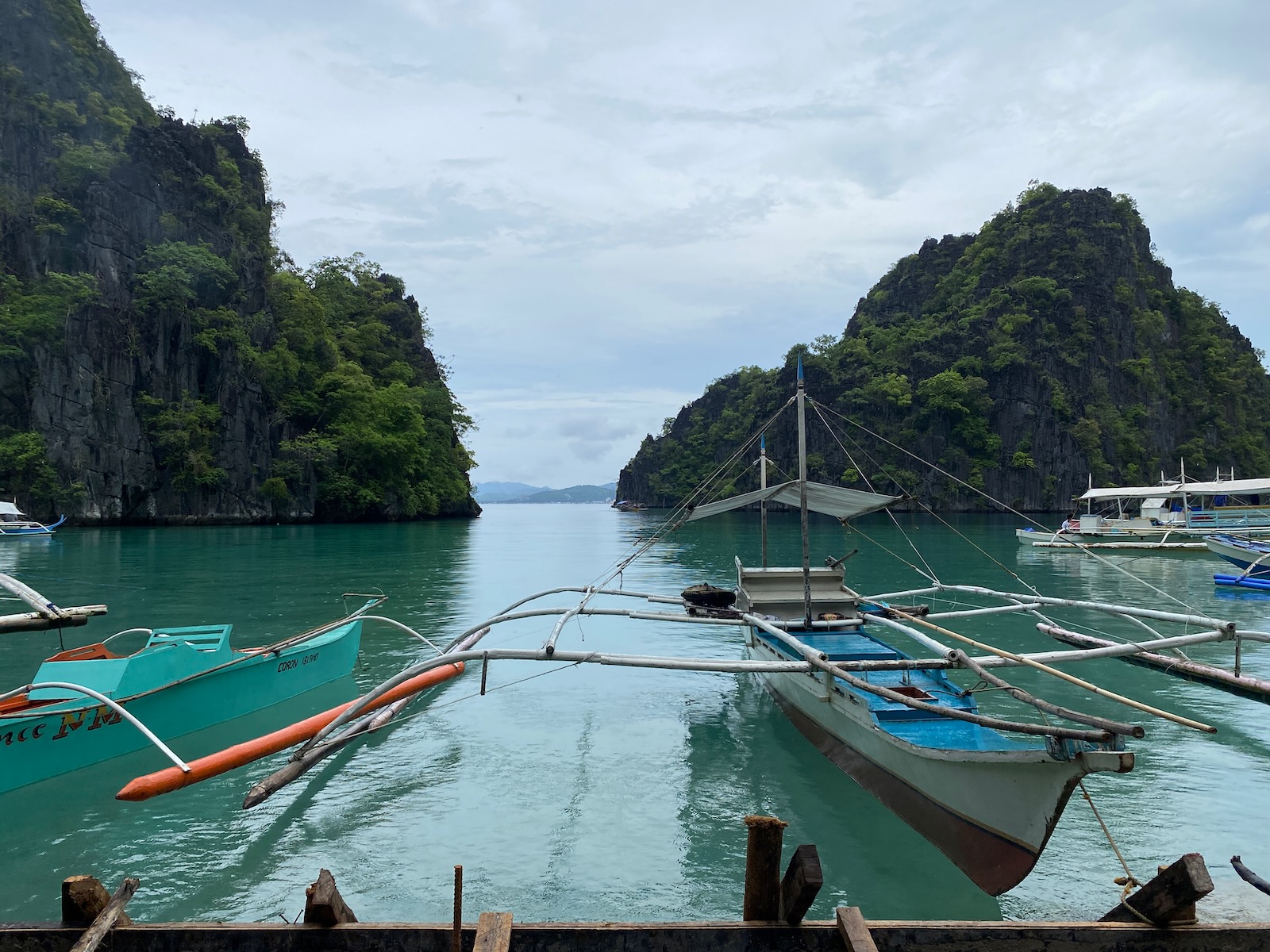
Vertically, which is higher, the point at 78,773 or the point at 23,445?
→ the point at 23,445

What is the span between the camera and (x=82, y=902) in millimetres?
3934

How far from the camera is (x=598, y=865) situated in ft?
21.0

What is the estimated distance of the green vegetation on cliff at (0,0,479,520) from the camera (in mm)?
43594

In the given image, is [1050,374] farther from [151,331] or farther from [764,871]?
[764,871]

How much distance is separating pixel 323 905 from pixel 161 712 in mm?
5966

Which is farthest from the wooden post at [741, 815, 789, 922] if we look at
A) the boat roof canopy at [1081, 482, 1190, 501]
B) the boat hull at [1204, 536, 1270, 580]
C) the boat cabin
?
the boat roof canopy at [1081, 482, 1190, 501]

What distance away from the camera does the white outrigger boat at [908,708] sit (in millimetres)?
5195

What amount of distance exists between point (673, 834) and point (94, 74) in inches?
2598

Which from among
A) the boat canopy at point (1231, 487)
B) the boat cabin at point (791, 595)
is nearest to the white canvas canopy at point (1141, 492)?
the boat canopy at point (1231, 487)

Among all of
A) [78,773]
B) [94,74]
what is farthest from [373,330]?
[78,773]

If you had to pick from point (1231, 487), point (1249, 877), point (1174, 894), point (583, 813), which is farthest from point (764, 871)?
point (1231, 487)

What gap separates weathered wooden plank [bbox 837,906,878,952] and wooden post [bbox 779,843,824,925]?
0.19m

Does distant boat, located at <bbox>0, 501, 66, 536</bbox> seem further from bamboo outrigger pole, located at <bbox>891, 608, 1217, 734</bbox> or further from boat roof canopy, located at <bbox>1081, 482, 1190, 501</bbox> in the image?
boat roof canopy, located at <bbox>1081, 482, 1190, 501</bbox>

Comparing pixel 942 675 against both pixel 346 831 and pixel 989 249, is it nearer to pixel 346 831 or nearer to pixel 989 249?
pixel 346 831
